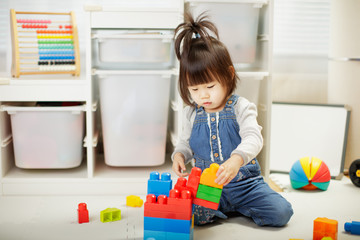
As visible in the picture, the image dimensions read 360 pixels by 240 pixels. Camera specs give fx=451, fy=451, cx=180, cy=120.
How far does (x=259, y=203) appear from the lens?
57.2 inches

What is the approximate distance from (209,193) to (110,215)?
41cm

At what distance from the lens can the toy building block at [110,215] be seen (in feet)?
4.84

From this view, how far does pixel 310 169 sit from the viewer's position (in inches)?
71.8

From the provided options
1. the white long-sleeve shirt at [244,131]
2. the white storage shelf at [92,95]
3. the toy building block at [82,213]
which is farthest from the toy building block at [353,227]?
the toy building block at [82,213]

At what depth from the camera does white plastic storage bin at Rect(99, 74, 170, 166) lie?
180 cm

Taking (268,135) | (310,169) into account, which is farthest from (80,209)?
(310,169)

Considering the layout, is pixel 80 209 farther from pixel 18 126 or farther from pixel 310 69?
pixel 310 69

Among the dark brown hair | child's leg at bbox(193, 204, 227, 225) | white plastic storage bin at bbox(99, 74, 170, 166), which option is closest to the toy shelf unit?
white plastic storage bin at bbox(99, 74, 170, 166)

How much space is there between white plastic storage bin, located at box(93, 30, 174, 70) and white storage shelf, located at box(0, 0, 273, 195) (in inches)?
1.2

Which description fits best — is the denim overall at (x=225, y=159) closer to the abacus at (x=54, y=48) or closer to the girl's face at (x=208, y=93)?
the girl's face at (x=208, y=93)

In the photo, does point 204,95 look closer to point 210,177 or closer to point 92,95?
point 210,177

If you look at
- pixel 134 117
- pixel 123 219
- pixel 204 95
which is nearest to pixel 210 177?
pixel 204 95

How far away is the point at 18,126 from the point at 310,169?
1.18m

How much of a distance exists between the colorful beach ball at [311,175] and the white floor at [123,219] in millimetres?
33
